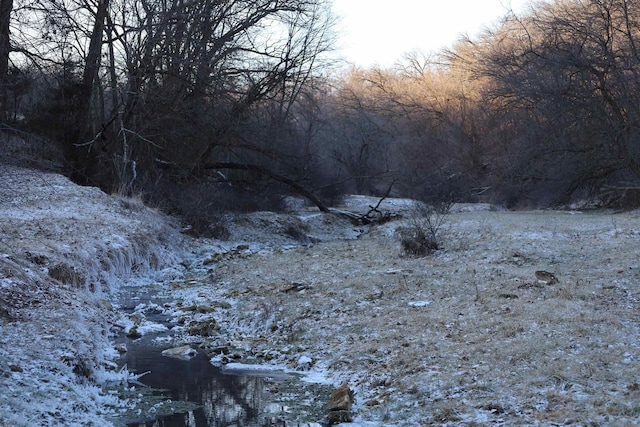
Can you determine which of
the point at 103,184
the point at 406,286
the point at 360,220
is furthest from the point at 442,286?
the point at 360,220

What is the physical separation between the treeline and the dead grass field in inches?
322

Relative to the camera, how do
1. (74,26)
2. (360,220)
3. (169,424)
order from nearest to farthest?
(169,424), (74,26), (360,220)

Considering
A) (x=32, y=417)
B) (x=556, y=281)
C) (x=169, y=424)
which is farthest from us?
(x=556, y=281)

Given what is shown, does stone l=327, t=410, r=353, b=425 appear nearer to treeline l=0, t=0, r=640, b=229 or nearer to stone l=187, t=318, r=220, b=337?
stone l=187, t=318, r=220, b=337

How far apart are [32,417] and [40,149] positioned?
705 inches

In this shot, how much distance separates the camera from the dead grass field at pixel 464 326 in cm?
588

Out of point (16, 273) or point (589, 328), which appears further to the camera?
point (16, 273)

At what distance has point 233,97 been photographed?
2353 centimetres

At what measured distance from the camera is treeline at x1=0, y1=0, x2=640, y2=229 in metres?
21.5

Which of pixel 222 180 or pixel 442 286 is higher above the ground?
pixel 222 180

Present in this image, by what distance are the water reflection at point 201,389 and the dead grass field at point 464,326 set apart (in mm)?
911

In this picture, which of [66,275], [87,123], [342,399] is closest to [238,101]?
[87,123]

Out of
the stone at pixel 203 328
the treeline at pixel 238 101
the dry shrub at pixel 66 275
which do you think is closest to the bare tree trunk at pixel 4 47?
the treeline at pixel 238 101

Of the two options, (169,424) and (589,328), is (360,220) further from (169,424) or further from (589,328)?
(169,424)
